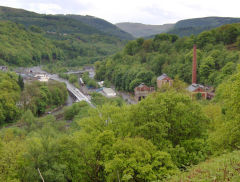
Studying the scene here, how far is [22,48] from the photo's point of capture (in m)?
101

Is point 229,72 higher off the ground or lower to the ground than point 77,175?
higher

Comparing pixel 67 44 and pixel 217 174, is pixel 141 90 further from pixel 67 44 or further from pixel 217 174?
pixel 67 44

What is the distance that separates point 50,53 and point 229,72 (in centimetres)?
9201

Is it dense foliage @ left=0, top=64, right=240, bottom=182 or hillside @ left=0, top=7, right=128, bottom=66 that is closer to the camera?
dense foliage @ left=0, top=64, right=240, bottom=182

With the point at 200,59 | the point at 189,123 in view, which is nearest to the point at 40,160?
the point at 189,123

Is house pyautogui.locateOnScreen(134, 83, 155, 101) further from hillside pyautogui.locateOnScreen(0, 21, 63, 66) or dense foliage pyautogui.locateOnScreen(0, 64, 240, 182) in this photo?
hillside pyautogui.locateOnScreen(0, 21, 63, 66)

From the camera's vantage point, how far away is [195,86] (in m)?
42.2

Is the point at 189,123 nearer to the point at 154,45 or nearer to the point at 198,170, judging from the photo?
the point at 198,170

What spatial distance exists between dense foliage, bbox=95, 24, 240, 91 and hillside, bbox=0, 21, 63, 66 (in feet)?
116

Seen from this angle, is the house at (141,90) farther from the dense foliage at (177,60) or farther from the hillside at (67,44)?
the hillside at (67,44)

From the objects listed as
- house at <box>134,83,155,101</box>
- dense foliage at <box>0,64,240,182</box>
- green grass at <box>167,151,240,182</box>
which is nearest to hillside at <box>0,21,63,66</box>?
house at <box>134,83,155,101</box>

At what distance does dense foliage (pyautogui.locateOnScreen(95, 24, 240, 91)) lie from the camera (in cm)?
4684

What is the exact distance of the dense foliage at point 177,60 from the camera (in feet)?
154

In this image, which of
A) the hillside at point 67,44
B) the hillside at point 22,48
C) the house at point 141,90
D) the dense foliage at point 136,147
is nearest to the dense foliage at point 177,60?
the house at point 141,90
